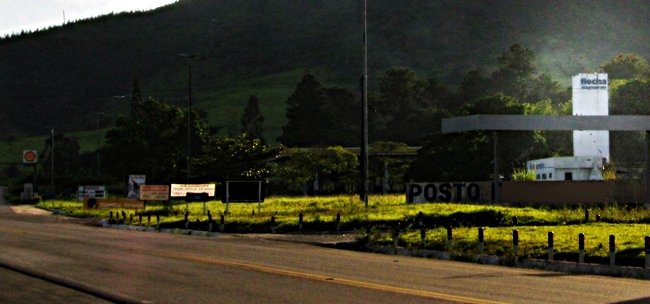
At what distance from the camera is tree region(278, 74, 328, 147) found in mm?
172875

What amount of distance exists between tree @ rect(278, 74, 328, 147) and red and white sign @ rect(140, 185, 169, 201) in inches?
4366

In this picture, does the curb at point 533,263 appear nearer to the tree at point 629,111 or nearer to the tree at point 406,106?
the tree at point 629,111

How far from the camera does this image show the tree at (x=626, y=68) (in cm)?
14625

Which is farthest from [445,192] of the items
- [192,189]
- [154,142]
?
[154,142]

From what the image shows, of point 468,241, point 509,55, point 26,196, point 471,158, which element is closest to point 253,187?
point 468,241

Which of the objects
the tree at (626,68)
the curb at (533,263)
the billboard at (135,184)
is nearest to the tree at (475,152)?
the tree at (626,68)

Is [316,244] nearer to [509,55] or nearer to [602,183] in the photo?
[602,183]

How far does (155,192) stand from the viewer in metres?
59.7

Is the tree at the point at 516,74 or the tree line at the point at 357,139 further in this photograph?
the tree at the point at 516,74

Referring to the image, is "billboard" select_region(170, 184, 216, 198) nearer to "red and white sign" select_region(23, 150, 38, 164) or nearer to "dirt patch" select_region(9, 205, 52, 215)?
"dirt patch" select_region(9, 205, 52, 215)

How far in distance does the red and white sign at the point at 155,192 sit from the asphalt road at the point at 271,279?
97.2ft

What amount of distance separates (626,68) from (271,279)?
13596 centimetres

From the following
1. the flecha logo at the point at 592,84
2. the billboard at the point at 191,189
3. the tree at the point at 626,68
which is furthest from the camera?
the tree at the point at 626,68

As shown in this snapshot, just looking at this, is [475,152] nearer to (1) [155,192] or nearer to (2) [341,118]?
(1) [155,192]
